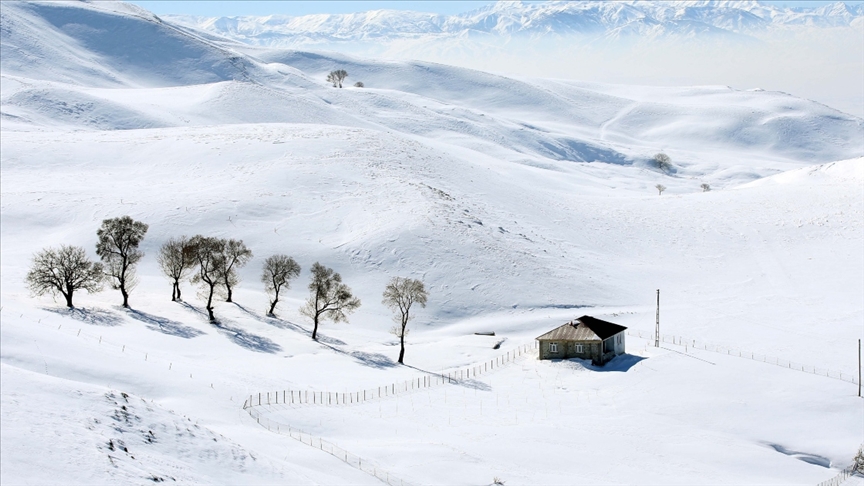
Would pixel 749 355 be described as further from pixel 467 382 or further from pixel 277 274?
pixel 277 274

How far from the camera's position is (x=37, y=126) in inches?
4582

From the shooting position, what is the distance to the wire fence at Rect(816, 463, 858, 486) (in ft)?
122

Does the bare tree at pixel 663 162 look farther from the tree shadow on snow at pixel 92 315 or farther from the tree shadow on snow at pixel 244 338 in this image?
the tree shadow on snow at pixel 92 315

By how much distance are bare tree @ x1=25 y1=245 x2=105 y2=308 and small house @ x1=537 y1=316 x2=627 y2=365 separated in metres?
30.8

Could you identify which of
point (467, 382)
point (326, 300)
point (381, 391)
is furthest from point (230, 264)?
point (467, 382)

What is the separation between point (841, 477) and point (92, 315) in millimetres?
44292

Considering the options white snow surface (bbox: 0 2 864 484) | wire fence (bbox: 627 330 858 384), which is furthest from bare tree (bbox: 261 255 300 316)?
wire fence (bbox: 627 330 858 384)

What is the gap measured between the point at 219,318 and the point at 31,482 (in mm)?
34255

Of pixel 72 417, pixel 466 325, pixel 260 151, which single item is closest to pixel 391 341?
pixel 466 325

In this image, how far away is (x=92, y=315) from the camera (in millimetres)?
52375

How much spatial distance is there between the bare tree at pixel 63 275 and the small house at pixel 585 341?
101 ft

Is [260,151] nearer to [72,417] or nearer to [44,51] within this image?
[72,417]

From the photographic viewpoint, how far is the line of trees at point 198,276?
54438mm

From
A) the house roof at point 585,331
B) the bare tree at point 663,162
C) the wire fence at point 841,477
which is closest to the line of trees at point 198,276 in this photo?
the house roof at point 585,331
